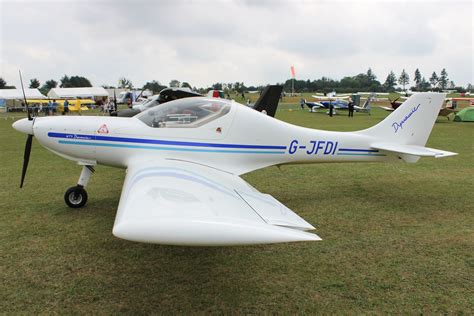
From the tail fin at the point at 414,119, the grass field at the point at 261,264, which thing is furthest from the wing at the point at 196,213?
the tail fin at the point at 414,119

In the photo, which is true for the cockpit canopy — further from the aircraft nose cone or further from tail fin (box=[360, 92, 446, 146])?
tail fin (box=[360, 92, 446, 146])

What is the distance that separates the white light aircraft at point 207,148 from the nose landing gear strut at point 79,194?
15mm

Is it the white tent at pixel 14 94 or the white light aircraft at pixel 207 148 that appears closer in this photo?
the white light aircraft at pixel 207 148

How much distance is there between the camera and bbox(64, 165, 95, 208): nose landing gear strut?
5.52 meters

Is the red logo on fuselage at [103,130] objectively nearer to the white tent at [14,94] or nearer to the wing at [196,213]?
the wing at [196,213]

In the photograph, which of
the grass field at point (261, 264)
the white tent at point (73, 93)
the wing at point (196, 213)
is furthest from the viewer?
the white tent at point (73, 93)

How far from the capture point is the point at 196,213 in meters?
2.63

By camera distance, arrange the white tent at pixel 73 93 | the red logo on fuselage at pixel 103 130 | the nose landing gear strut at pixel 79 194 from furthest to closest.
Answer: the white tent at pixel 73 93 < the nose landing gear strut at pixel 79 194 < the red logo on fuselage at pixel 103 130

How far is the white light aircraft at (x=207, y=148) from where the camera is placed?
3.08 metres

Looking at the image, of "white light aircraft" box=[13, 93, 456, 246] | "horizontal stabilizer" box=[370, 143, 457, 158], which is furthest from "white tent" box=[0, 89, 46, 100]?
"horizontal stabilizer" box=[370, 143, 457, 158]

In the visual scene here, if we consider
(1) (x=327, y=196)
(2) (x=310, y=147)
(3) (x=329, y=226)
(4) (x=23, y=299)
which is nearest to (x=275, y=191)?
(1) (x=327, y=196)

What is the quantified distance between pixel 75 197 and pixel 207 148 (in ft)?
7.92

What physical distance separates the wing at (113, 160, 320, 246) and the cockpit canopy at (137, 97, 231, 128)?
96cm

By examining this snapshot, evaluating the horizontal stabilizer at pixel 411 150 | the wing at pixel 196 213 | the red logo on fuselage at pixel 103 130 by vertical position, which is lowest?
the wing at pixel 196 213
